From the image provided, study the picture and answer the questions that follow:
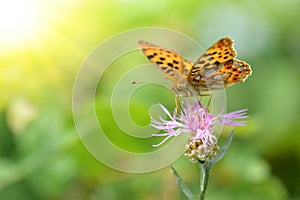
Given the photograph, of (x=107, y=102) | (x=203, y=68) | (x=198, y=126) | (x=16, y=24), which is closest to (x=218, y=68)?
(x=203, y=68)

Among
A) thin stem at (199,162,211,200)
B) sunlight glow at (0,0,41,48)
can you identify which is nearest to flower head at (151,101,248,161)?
thin stem at (199,162,211,200)

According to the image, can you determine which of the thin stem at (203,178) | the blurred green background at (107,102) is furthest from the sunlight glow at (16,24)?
the thin stem at (203,178)

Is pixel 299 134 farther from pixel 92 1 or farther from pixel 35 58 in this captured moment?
pixel 92 1

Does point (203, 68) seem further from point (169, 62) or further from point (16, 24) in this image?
point (16, 24)

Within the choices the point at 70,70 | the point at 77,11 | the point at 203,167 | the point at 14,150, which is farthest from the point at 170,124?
the point at 77,11

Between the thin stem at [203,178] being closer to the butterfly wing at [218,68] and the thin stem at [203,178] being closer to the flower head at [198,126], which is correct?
the flower head at [198,126]

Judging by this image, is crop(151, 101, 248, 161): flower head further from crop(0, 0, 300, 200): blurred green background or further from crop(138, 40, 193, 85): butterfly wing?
crop(0, 0, 300, 200): blurred green background

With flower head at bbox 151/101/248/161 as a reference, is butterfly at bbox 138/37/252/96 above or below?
above
